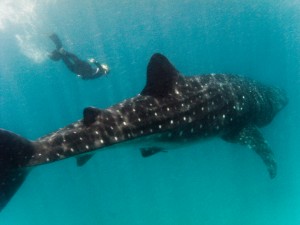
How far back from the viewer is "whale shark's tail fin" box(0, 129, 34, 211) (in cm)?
637

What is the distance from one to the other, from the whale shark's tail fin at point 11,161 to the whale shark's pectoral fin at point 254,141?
671cm

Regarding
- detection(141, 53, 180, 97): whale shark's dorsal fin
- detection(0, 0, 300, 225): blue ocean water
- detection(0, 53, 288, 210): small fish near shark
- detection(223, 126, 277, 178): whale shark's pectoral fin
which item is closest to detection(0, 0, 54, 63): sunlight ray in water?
detection(0, 0, 300, 225): blue ocean water

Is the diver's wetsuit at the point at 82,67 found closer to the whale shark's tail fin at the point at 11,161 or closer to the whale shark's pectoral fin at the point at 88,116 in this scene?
the whale shark's pectoral fin at the point at 88,116

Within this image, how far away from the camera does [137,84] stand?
76.5 meters

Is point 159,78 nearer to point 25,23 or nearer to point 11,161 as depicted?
point 11,161

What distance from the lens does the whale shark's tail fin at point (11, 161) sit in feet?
20.9

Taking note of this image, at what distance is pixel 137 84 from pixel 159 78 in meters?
68.1

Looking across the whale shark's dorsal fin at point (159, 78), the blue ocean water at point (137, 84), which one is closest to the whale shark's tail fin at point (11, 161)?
the whale shark's dorsal fin at point (159, 78)

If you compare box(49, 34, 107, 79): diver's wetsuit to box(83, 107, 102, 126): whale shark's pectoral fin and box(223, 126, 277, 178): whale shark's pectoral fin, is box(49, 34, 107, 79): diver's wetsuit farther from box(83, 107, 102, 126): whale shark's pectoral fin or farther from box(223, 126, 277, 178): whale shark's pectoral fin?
box(83, 107, 102, 126): whale shark's pectoral fin

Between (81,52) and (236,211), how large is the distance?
37.9 meters

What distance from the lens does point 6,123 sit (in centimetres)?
9394

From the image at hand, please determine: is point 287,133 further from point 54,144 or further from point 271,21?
point 54,144

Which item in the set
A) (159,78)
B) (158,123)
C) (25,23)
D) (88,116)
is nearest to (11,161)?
(88,116)

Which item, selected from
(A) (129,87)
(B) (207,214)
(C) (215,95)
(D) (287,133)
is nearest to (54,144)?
(C) (215,95)
